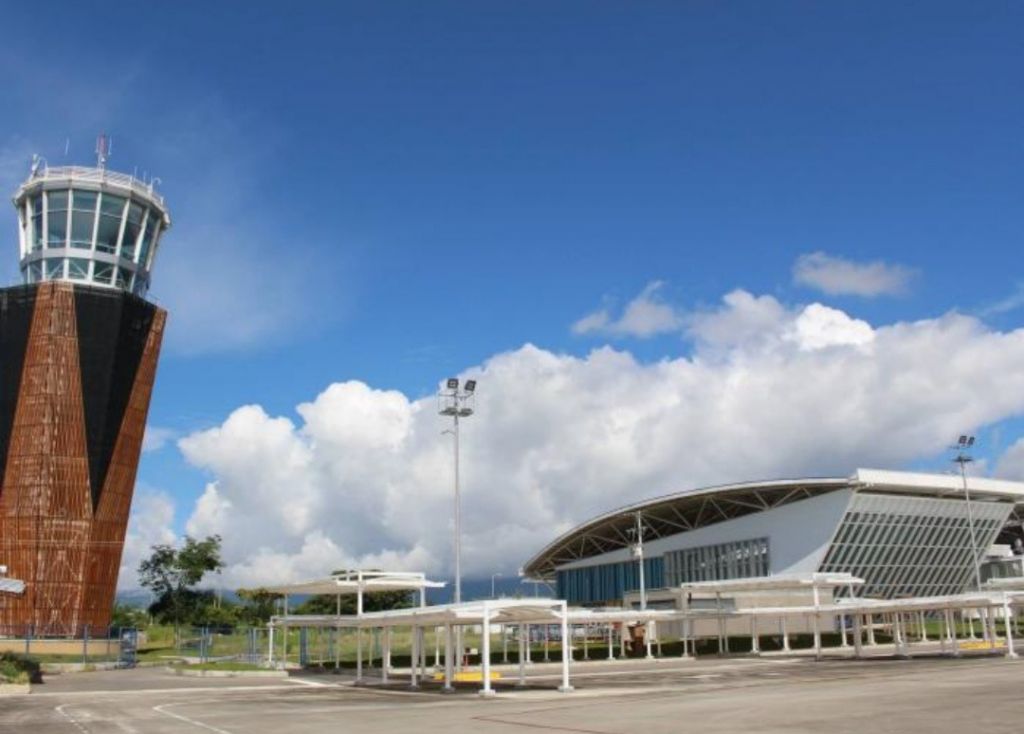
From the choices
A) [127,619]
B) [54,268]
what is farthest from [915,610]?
[127,619]

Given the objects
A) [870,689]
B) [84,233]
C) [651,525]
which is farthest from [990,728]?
[651,525]

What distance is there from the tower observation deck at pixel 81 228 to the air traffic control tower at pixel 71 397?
0.08 m

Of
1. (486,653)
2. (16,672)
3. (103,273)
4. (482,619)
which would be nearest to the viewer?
(486,653)

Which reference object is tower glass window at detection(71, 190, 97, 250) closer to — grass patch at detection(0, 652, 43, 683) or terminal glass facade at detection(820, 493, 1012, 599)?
grass patch at detection(0, 652, 43, 683)

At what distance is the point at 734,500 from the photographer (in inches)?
3925

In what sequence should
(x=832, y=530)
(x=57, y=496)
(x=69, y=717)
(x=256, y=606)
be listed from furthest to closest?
1. (x=256, y=606)
2. (x=832, y=530)
3. (x=57, y=496)
4. (x=69, y=717)

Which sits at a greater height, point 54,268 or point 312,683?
point 54,268

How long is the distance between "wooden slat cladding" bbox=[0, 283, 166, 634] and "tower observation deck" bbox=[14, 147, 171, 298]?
3866 mm

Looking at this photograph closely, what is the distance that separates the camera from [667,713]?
24781 millimetres

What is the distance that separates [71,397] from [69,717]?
42.4 m

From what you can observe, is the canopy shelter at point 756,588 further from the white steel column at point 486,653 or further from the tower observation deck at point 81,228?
the tower observation deck at point 81,228

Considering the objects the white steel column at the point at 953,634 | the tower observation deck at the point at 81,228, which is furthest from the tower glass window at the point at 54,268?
the white steel column at the point at 953,634

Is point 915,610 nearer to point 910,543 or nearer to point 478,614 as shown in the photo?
point 478,614

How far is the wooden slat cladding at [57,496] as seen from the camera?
210 feet
